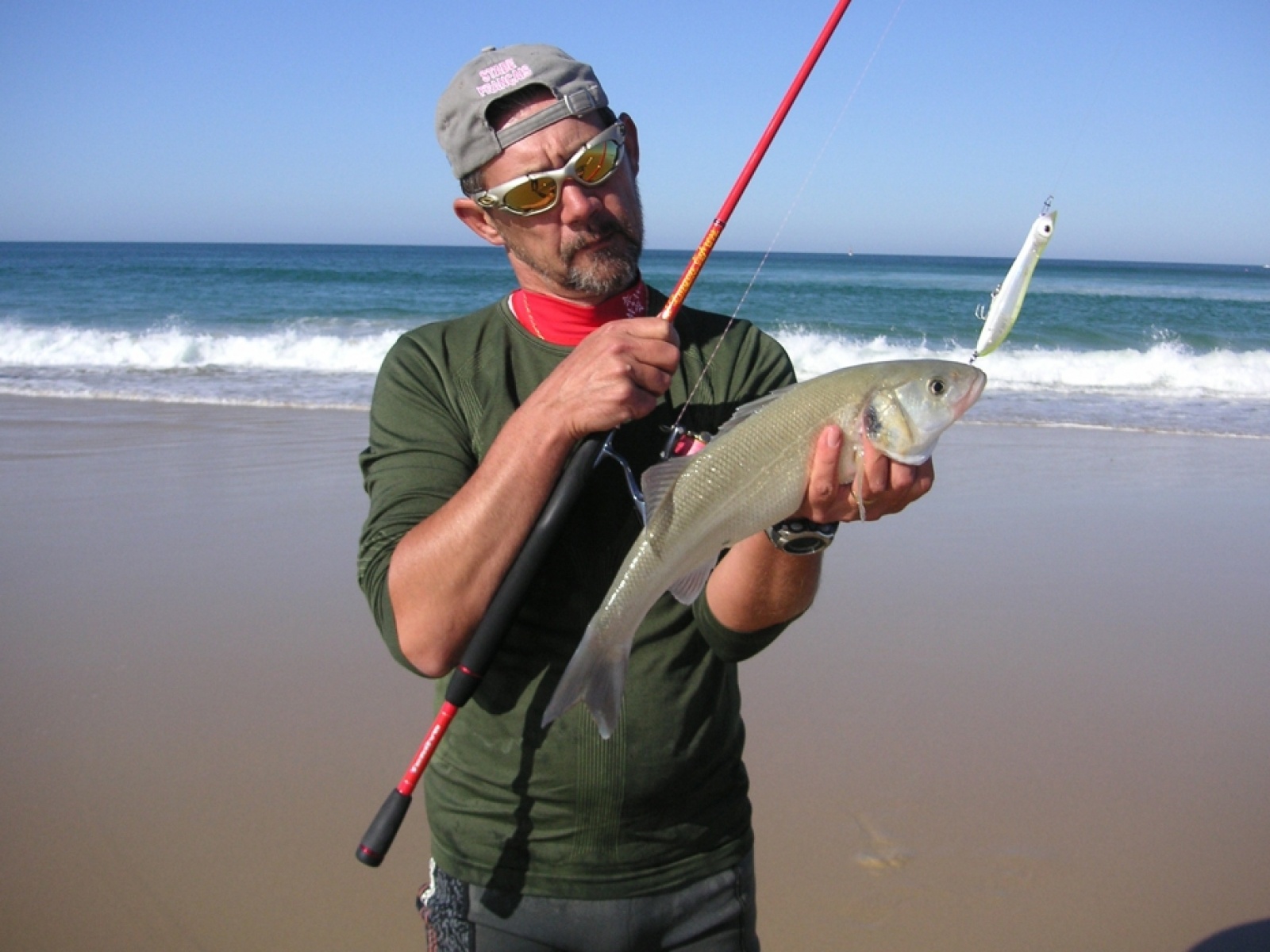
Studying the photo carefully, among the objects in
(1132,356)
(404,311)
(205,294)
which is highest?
(205,294)

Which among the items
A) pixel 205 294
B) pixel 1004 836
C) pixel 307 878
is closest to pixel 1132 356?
pixel 1004 836

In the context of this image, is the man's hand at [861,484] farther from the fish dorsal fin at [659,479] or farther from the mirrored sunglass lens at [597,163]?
the mirrored sunglass lens at [597,163]

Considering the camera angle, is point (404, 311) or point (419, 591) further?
point (404, 311)

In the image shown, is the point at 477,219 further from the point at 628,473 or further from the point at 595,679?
the point at 595,679

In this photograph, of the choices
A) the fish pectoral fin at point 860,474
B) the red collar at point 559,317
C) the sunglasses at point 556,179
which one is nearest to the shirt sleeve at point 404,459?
the red collar at point 559,317

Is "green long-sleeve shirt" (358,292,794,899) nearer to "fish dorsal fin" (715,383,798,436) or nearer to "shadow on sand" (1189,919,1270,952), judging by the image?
"fish dorsal fin" (715,383,798,436)

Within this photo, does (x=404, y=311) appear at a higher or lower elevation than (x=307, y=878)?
lower

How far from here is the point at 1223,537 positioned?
7.57 m

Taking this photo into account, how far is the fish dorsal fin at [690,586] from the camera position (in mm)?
2000

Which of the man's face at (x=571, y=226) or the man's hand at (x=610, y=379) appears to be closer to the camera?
the man's hand at (x=610, y=379)

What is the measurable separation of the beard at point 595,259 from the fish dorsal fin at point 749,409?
15.4 inches

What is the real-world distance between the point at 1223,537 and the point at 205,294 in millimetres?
32911

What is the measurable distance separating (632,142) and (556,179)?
30 cm

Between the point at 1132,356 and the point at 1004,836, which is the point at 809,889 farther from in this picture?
the point at 1132,356
